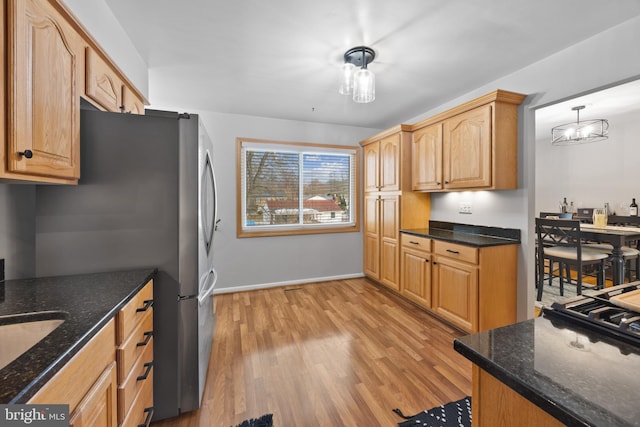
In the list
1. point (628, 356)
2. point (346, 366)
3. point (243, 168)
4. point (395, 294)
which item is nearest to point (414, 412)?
point (346, 366)

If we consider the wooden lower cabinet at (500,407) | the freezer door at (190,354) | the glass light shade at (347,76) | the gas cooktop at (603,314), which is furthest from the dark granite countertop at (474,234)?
the freezer door at (190,354)

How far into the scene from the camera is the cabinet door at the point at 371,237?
3.83 metres

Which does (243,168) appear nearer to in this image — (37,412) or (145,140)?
(145,140)

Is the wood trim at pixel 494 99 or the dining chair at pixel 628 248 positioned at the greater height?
the wood trim at pixel 494 99

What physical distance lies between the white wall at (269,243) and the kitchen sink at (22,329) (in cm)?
256

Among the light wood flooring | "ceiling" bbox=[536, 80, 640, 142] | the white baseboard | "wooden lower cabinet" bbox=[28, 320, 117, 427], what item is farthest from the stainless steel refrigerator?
"ceiling" bbox=[536, 80, 640, 142]

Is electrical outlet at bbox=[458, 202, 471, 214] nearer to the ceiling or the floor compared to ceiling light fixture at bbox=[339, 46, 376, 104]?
nearer to the floor

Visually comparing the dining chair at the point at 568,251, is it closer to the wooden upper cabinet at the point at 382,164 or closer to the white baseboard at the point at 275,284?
the wooden upper cabinet at the point at 382,164

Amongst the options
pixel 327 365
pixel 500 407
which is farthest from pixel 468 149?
pixel 500 407

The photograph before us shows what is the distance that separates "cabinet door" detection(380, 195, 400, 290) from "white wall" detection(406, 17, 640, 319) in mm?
722

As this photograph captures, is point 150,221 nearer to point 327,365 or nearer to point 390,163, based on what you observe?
point 327,365

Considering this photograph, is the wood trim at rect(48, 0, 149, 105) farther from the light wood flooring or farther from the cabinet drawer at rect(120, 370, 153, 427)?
the light wood flooring

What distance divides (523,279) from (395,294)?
146 cm

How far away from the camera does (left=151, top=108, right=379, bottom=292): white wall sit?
3572mm
